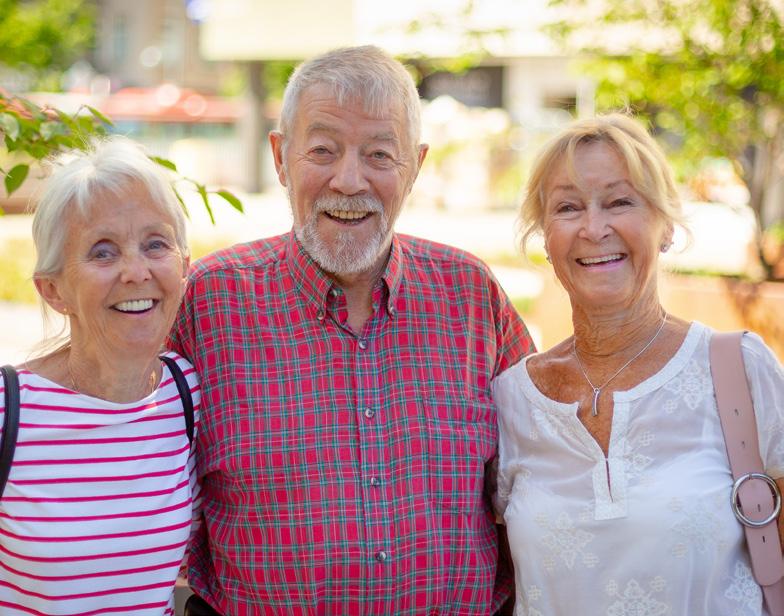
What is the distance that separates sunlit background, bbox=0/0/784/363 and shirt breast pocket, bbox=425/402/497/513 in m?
0.59

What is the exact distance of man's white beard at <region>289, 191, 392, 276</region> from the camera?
288cm

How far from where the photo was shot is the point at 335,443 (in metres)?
2.75

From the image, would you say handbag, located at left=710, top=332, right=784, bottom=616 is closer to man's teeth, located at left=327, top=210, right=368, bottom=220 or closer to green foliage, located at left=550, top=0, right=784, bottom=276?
man's teeth, located at left=327, top=210, right=368, bottom=220

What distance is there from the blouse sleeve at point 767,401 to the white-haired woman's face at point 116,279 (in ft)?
4.98

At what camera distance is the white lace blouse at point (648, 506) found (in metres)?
2.46

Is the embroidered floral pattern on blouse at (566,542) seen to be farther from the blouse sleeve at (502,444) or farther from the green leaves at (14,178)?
the green leaves at (14,178)

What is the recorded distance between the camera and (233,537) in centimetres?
272

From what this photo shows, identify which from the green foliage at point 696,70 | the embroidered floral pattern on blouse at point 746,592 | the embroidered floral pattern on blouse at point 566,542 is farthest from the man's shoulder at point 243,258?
the green foliage at point 696,70

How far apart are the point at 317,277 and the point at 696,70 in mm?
5299

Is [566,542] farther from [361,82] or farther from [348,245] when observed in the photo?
[361,82]

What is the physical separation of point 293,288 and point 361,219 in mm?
295

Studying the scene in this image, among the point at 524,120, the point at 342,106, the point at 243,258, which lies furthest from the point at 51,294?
the point at 524,120

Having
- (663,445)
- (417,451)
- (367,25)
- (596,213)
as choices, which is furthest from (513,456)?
(367,25)

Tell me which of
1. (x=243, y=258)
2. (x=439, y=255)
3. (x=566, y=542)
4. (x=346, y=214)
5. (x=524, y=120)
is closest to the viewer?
(x=566, y=542)
